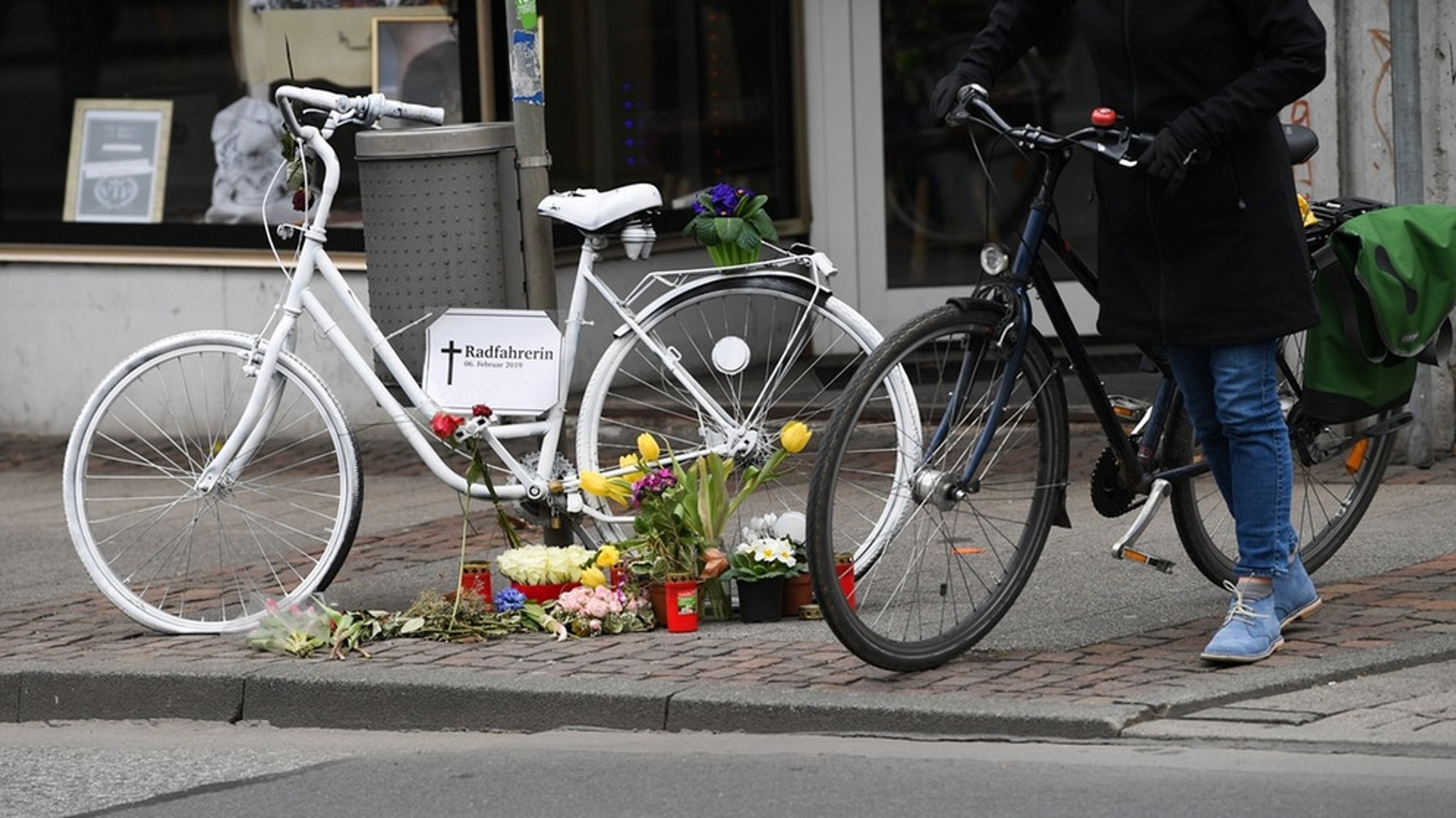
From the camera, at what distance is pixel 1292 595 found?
5.79m

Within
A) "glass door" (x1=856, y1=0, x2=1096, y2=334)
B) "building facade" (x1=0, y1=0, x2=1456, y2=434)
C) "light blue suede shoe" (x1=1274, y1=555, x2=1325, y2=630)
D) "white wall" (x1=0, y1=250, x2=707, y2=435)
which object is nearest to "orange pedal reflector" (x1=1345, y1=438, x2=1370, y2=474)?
"light blue suede shoe" (x1=1274, y1=555, x2=1325, y2=630)

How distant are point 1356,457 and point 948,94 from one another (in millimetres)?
1776

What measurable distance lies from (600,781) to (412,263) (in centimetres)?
232

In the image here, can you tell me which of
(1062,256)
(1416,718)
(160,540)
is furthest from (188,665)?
(1416,718)

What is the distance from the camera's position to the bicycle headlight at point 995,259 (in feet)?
18.1

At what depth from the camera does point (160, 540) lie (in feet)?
22.9

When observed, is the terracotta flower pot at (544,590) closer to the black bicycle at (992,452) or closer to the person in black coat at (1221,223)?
the black bicycle at (992,452)

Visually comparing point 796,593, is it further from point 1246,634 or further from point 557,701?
point 1246,634

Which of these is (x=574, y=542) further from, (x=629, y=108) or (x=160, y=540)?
(x=629, y=108)

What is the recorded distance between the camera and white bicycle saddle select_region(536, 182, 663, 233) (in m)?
6.50

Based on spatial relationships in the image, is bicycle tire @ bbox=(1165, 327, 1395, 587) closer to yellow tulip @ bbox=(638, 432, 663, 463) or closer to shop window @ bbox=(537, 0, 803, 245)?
yellow tulip @ bbox=(638, 432, 663, 463)

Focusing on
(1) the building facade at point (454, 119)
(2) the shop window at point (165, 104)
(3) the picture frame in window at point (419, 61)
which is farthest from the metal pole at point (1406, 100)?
(2) the shop window at point (165, 104)

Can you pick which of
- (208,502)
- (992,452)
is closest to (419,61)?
(208,502)

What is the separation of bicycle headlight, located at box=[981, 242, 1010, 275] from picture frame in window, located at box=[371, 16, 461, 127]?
5015 millimetres
